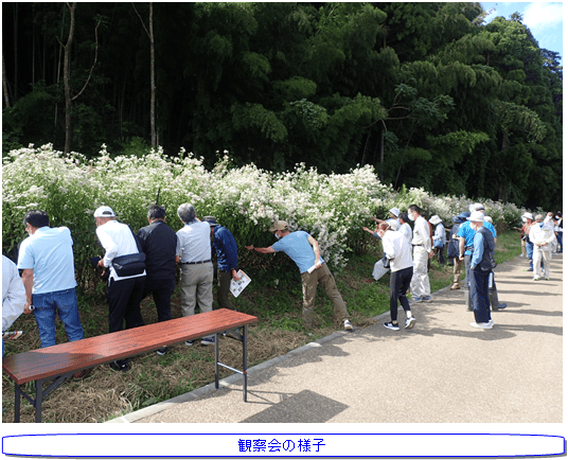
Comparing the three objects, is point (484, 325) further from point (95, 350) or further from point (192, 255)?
point (95, 350)

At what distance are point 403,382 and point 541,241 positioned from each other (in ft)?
25.0

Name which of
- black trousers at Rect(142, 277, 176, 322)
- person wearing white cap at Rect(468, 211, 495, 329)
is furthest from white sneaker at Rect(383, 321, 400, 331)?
black trousers at Rect(142, 277, 176, 322)

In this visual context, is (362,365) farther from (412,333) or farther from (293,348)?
(412,333)

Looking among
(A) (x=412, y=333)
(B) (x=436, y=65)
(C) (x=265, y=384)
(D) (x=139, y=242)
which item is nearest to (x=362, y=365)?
(C) (x=265, y=384)

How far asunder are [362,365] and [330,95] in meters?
14.0

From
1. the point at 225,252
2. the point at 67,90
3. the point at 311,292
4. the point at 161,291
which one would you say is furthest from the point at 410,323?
the point at 67,90

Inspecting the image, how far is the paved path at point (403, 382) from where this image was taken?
3.33 m

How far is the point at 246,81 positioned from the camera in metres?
13.6

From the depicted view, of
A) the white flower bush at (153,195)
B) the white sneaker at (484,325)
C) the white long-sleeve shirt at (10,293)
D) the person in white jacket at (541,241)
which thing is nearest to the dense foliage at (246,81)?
the white flower bush at (153,195)

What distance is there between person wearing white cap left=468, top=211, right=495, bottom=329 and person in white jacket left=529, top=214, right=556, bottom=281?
5045mm

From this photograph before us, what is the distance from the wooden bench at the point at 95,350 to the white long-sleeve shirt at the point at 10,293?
264 millimetres

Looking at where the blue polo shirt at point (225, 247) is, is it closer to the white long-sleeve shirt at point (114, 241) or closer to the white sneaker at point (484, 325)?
the white long-sleeve shirt at point (114, 241)

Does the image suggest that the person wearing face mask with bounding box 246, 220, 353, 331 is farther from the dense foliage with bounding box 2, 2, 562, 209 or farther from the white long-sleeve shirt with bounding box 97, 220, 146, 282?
the dense foliage with bounding box 2, 2, 562, 209

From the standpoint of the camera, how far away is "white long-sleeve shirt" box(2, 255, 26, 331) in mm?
2760
